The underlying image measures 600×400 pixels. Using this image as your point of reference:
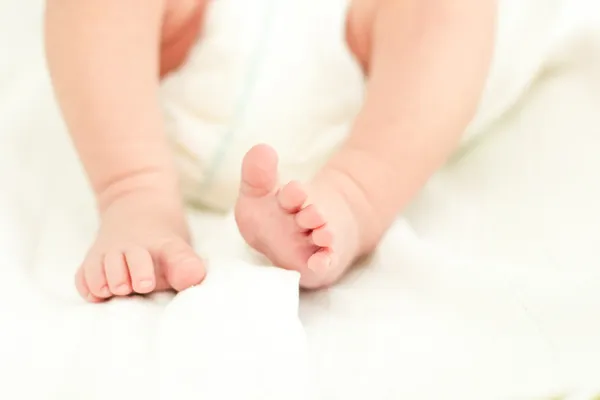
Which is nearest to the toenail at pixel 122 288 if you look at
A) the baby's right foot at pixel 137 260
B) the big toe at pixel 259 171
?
the baby's right foot at pixel 137 260

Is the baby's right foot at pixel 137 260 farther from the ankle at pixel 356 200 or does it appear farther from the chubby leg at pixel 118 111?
the ankle at pixel 356 200

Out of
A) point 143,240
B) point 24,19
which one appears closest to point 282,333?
point 143,240

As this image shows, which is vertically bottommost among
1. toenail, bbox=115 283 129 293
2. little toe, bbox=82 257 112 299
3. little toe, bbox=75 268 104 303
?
little toe, bbox=75 268 104 303

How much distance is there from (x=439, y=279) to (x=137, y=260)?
0.22 metres

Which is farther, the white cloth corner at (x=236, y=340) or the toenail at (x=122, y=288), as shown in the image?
the toenail at (x=122, y=288)

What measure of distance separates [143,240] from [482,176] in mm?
328

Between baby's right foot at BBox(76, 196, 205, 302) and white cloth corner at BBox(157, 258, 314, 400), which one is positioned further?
baby's right foot at BBox(76, 196, 205, 302)

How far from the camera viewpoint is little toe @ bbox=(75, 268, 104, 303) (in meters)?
0.61

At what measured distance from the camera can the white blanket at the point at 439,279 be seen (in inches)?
20.5

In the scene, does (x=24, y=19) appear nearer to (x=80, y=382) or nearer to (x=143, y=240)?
(x=143, y=240)

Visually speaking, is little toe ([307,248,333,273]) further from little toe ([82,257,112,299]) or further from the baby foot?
little toe ([82,257,112,299])

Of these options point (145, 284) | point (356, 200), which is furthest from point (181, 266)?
point (356, 200)

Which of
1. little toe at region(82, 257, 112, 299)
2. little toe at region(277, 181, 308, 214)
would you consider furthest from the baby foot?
little toe at region(82, 257, 112, 299)

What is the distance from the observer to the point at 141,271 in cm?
60
